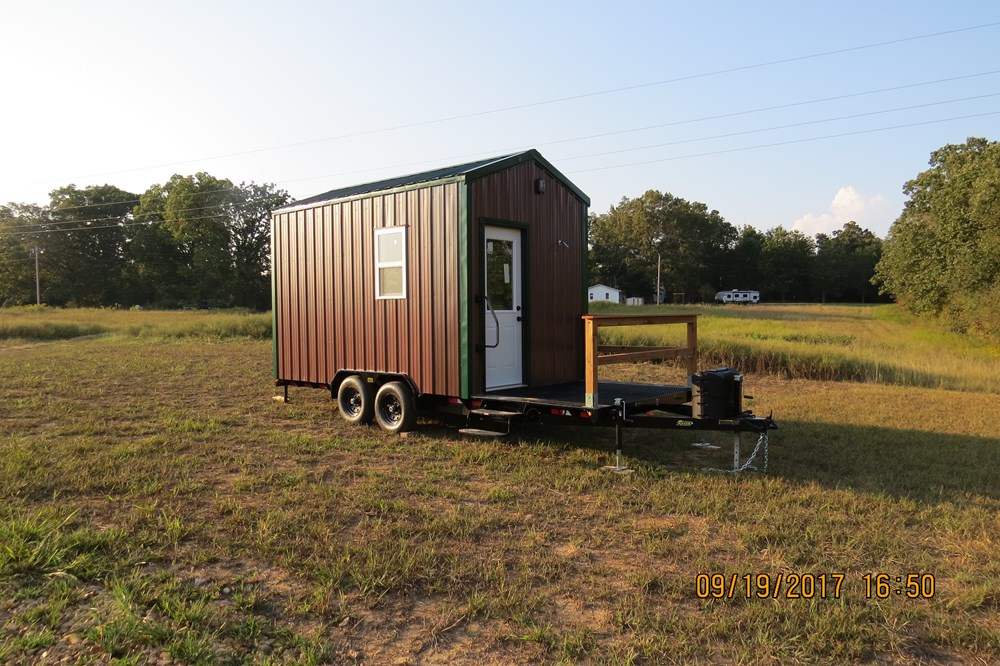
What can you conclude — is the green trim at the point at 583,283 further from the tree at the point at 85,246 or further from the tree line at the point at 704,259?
the tree line at the point at 704,259

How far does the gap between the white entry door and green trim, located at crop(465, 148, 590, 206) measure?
0.64 metres

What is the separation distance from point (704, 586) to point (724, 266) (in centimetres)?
9041

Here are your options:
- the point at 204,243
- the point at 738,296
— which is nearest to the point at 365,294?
the point at 204,243

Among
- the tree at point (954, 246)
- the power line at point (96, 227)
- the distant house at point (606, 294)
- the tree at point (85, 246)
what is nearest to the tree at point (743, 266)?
the distant house at point (606, 294)

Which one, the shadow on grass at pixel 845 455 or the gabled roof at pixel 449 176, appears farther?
the gabled roof at pixel 449 176

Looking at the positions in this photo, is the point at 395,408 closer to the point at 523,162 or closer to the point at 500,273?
the point at 500,273

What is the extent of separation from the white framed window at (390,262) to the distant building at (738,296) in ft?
262

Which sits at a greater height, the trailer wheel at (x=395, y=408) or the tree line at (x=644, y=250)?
the tree line at (x=644, y=250)

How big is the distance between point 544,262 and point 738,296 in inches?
3153

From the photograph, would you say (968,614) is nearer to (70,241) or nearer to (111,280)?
(111,280)

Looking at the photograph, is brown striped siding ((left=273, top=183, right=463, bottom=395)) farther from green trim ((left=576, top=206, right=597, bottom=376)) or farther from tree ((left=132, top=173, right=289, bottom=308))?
tree ((left=132, top=173, right=289, bottom=308))

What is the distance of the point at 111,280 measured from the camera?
58219 millimetres

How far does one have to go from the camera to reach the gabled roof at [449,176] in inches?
282

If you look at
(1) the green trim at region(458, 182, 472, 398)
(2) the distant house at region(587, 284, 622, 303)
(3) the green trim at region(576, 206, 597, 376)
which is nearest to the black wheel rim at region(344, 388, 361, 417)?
(1) the green trim at region(458, 182, 472, 398)
